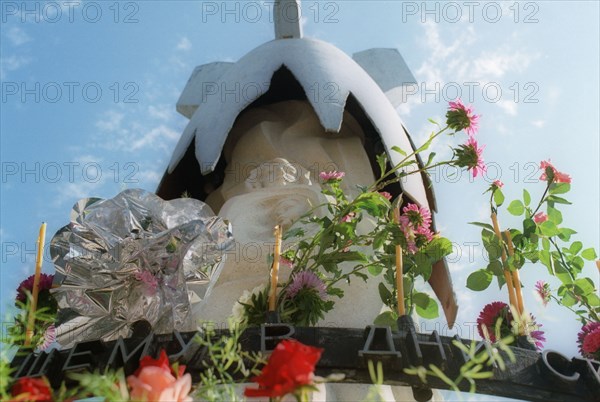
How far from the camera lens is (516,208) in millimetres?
3033

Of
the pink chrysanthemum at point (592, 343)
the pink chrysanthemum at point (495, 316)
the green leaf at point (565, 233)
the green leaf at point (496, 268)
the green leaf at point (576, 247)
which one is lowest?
the pink chrysanthemum at point (592, 343)

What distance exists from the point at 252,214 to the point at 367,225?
1.65 ft

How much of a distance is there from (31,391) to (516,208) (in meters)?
2.08

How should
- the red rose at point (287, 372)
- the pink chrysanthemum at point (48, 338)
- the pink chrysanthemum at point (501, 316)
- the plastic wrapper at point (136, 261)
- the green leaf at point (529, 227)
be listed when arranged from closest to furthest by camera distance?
1. the red rose at point (287, 372)
2. the plastic wrapper at point (136, 261)
3. the pink chrysanthemum at point (48, 338)
4. the pink chrysanthemum at point (501, 316)
5. the green leaf at point (529, 227)

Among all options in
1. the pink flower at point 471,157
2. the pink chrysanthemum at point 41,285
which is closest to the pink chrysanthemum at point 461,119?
the pink flower at point 471,157

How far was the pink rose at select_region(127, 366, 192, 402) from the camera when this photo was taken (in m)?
1.32

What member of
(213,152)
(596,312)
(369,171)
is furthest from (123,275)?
(369,171)

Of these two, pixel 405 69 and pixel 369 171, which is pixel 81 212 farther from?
pixel 405 69

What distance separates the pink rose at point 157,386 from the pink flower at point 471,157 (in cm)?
167

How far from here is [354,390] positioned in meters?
3.07

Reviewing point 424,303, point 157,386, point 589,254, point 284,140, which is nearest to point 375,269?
point 424,303

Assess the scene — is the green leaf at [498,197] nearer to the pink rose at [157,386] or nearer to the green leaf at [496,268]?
the green leaf at [496,268]

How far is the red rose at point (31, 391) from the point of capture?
1300 millimetres

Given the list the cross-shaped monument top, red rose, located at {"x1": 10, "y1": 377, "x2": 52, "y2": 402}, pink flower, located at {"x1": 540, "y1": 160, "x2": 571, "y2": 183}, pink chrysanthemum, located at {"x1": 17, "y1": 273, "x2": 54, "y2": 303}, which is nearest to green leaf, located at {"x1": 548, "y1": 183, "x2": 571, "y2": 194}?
pink flower, located at {"x1": 540, "y1": 160, "x2": 571, "y2": 183}
